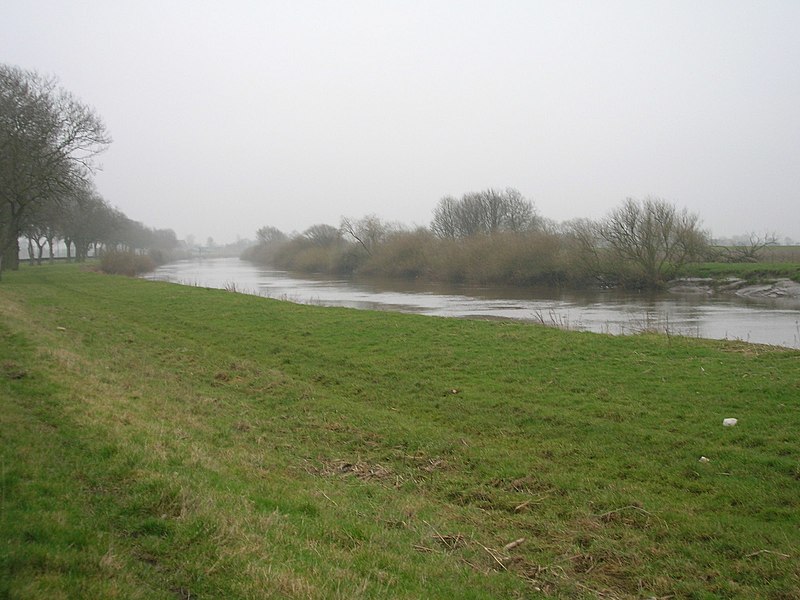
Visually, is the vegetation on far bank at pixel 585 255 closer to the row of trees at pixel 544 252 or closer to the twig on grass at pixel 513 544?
the row of trees at pixel 544 252

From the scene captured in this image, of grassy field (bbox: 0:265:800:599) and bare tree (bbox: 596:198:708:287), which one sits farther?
bare tree (bbox: 596:198:708:287)

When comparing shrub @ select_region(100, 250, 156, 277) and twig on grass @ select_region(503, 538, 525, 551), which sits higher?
shrub @ select_region(100, 250, 156, 277)

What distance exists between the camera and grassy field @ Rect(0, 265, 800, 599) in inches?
164

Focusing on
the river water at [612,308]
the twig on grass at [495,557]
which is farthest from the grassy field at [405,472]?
the river water at [612,308]

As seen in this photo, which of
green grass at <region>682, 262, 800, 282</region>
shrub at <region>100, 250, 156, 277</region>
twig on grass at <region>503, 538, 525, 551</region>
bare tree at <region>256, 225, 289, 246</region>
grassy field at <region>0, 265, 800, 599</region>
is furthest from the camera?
bare tree at <region>256, 225, 289, 246</region>

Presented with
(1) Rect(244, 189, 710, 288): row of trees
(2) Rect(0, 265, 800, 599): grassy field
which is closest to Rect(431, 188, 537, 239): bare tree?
(1) Rect(244, 189, 710, 288): row of trees

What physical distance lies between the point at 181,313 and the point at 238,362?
32.4ft

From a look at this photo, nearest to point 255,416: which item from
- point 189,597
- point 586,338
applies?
point 189,597

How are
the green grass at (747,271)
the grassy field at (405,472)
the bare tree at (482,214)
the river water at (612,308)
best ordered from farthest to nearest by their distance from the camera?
the bare tree at (482,214), the green grass at (747,271), the river water at (612,308), the grassy field at (405,472)

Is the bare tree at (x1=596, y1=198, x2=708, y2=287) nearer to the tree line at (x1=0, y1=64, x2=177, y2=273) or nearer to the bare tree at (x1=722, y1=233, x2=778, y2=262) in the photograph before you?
the bare tree at (x1=722, y1=233, x2=778, y2=262)

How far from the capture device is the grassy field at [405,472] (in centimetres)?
417

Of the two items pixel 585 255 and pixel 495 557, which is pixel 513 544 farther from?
pixel 585 255

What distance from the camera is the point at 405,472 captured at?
7672 millimetres

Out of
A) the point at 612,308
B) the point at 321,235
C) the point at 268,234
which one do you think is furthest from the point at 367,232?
the point at 268,234
